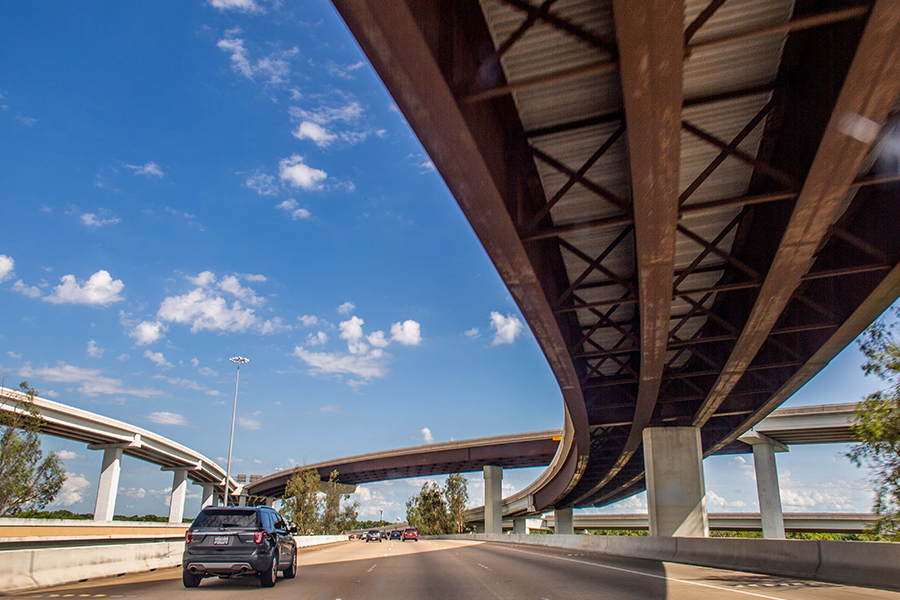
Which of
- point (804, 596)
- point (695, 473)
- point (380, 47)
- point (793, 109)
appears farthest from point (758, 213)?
point (695, 473)

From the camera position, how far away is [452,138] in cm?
871

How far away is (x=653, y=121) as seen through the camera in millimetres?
8391

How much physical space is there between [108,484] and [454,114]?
59.6 meters

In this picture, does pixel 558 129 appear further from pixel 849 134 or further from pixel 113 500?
pixel 113 500

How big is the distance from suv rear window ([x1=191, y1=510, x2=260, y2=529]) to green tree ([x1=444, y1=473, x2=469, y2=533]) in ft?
288

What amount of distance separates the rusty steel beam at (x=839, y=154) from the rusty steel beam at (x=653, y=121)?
6.60 feet

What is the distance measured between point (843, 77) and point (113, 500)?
61106 mm

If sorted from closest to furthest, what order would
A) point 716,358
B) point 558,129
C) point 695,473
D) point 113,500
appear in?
point 558,129, point 716,358, point 695,473, point 113,500

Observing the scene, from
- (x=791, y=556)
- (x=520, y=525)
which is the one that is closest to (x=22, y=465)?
(x=791, y=556)

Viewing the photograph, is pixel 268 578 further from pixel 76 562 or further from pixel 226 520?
pixel 76 562

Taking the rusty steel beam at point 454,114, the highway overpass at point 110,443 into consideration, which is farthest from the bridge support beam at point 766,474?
the highway overpass at point 110,443

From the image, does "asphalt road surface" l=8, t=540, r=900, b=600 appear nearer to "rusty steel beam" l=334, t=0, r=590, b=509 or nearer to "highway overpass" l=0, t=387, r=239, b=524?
"rusty steel beam" l=334, t=0, r=590, b=509

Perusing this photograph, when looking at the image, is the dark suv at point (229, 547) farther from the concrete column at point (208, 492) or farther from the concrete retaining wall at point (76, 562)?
the concrete column at point (208, 492)

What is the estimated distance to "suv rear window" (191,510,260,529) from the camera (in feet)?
41.2
